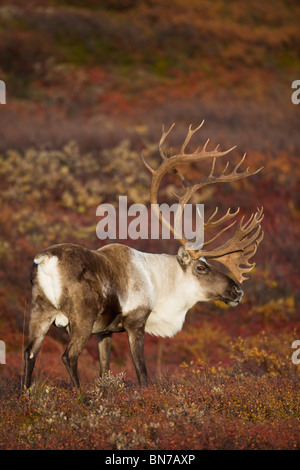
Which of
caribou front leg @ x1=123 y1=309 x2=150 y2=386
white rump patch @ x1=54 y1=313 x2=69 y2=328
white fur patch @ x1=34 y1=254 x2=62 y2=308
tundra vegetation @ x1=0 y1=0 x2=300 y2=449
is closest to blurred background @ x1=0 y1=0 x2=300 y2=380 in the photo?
tundra vegetation @ x1=0 y1=0 x2=300 y2=449

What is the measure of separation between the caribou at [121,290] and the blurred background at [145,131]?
51 cm

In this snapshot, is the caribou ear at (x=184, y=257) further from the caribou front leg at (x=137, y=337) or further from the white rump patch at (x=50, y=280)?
the white rump patch at (x=50, y=280)

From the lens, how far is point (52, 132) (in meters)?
17.2

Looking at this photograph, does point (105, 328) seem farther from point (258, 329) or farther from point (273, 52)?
point (273, 52)

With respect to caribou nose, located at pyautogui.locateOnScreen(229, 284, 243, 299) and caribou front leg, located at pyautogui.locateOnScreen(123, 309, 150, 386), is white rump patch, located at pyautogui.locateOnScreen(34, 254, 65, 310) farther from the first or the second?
caribou nose, located at pyautogui.locateOnScreen(229, 284, 243, 299)

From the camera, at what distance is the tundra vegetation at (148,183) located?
5160mm

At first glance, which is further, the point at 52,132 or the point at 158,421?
the point at 52,132

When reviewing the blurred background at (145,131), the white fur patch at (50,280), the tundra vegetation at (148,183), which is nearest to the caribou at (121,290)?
the white fur patch at (50,280)

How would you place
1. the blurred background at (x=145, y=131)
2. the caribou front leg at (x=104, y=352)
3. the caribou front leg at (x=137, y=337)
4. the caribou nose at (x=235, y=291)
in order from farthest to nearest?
the blurred background at (x=145, y=131)
the caribou nose at (x=235, y=291)
the caribou front leg at (x=104, y=352)
the caribou front leg at (x=137, y=337)

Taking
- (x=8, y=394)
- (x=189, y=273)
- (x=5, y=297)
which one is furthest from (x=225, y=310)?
(x=8, y=394)

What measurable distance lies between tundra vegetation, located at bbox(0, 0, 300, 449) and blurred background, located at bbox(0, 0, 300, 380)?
0.05 m

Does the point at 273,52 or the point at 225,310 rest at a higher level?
the point at 273,52

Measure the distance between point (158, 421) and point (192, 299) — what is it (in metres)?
2.17

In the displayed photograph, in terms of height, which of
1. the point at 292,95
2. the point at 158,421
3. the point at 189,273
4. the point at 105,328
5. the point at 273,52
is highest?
the point at 273,52
